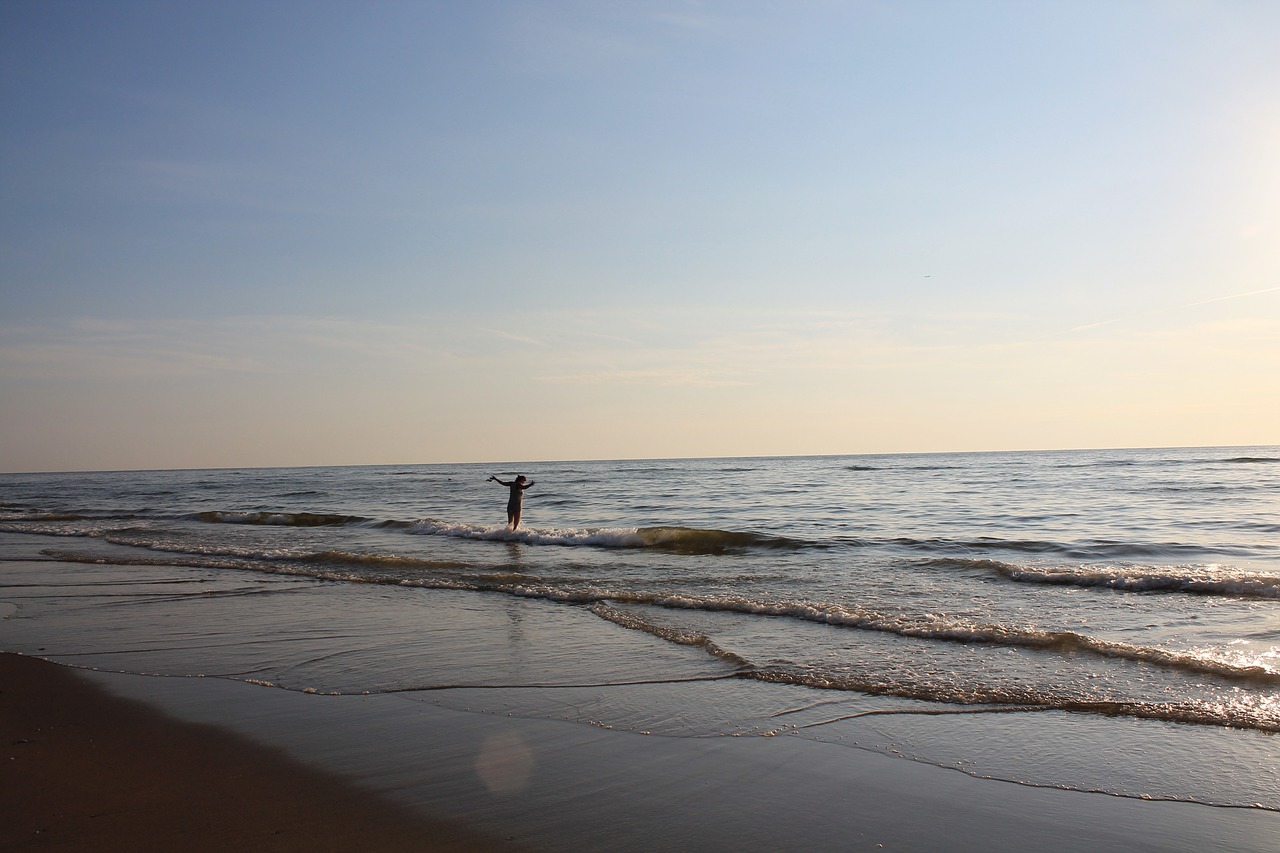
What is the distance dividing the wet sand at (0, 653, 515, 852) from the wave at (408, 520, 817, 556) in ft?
44.2

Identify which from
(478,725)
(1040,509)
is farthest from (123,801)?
(1040,509)

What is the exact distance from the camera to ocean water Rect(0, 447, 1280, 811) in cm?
559

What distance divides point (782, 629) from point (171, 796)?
257 inches

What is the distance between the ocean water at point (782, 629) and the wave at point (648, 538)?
11 centimetres

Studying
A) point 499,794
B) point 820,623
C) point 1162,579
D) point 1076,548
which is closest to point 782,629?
point 820,623

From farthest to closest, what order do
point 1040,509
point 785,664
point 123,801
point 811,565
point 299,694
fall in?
point 1040,509
point 811,565
point 785,664
point 299,694
point 123,801

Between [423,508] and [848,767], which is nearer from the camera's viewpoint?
[848,767]

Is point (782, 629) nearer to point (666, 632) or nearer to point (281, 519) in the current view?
point (666, 632)

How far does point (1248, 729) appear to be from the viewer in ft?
18.2

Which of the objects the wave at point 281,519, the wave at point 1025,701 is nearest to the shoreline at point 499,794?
the wave at point 1025,701

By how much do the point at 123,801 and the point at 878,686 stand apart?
5.47 meters

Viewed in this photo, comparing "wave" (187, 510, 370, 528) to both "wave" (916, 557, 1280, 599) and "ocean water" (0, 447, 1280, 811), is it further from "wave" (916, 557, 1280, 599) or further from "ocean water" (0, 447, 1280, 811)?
"wave" (916, 557, 1280, 599)

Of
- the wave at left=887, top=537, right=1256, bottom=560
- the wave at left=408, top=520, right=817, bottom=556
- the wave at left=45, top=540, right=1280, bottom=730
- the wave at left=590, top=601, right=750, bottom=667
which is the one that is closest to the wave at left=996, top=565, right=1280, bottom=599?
the wave at left=887, top=537, right=1256, bottom=560

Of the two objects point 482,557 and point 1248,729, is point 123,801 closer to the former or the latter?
point 1248,729
